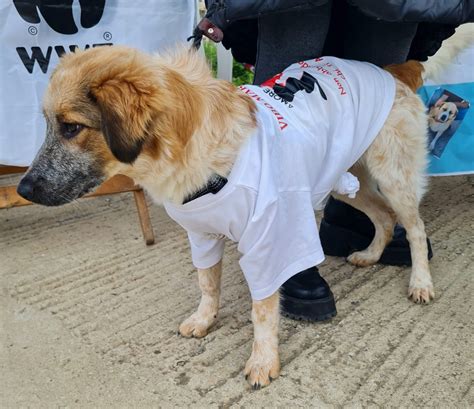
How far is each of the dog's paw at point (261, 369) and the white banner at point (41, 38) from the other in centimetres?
202

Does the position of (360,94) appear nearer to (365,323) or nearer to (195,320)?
(365,323)

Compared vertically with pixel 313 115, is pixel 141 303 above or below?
below

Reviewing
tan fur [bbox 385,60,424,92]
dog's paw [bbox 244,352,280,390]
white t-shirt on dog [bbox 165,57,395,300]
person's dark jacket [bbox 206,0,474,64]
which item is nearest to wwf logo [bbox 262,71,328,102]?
white t-shirt on dog [bbox 165,57,395,300]

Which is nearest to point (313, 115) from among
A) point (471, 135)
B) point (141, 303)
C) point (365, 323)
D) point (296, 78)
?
point (296, 78)

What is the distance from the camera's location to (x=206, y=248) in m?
2.49

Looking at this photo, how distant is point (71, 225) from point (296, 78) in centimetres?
215

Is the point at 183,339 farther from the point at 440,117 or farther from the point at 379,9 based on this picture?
the point at 440,117

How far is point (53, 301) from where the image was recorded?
117 inches

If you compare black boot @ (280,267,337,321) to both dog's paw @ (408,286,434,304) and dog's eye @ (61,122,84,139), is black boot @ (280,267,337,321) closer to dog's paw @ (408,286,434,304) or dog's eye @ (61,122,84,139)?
dog's paw @ (408,286,434,304)

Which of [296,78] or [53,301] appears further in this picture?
[53,301]

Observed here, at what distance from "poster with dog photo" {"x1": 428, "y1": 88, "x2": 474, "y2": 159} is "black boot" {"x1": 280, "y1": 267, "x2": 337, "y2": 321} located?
1.65m

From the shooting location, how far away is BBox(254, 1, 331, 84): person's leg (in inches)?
104

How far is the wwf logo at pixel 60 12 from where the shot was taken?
10.5ft

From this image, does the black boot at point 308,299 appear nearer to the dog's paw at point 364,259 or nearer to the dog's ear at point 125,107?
the dog's paw at point 364,259
